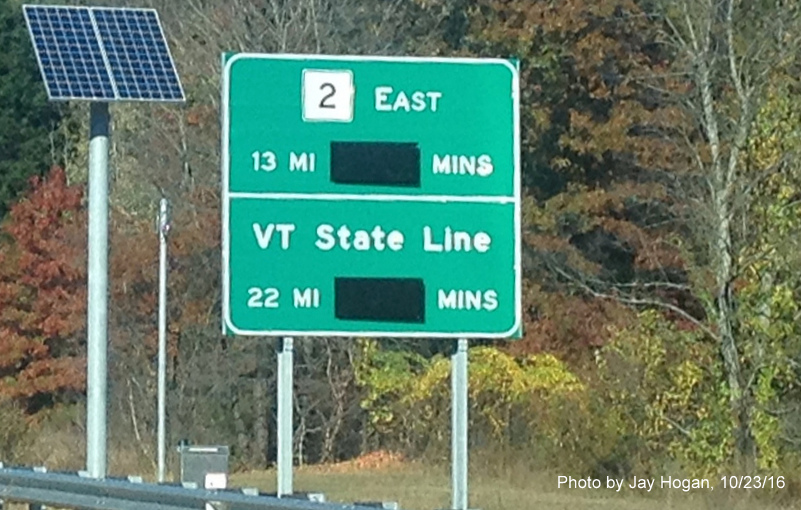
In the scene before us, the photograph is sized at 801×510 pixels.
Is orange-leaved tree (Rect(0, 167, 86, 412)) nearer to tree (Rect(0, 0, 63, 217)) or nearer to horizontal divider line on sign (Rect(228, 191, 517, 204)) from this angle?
tree (Rect(0, 0, 63, 217))

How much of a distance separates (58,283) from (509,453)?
16.1 metres

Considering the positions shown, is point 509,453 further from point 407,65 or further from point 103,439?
point 407,65

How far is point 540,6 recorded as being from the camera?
3753 cm

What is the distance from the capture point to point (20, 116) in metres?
65.2

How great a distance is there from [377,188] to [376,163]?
0.15 meters

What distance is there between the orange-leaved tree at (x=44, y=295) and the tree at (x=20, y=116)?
1478 cm

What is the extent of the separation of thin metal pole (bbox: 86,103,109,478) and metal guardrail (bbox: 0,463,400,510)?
510mm

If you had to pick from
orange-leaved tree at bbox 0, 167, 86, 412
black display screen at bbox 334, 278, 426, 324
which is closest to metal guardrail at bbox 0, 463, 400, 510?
black display screen at bbox 334, 278, 426, 324

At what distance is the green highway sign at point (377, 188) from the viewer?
38.8 feet

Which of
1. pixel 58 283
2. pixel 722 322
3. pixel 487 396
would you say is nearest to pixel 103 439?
pixel 722 322

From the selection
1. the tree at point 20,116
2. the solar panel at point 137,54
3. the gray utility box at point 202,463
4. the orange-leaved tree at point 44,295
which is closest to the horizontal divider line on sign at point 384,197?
the solar panel at point 137,54

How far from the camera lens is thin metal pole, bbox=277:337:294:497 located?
1102cm

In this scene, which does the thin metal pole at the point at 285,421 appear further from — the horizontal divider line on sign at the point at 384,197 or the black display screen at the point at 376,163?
the black display screen at the point at 376,163

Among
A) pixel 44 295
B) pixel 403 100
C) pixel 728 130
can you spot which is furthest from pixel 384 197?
pixel 44 295
